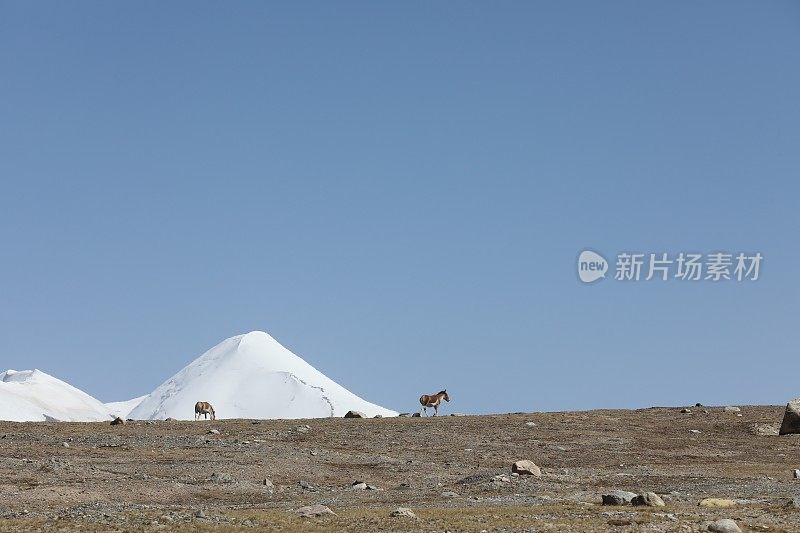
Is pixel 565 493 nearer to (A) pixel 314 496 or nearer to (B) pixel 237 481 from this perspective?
(A) pixel 314 496

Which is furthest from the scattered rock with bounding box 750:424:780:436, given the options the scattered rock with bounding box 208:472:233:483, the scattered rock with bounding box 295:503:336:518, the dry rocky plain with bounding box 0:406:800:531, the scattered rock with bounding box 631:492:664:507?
the scattered rock with bounding box 295:503:336:518

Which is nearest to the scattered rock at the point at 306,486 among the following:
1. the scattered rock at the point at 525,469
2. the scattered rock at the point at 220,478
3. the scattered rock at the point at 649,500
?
the scattered rock at the point at 220,478

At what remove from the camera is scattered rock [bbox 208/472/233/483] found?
43406mm

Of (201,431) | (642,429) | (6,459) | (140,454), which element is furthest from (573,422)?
(6,459)

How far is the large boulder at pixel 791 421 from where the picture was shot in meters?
59.8

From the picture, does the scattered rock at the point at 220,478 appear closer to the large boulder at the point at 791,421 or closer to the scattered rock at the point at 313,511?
the scattered rock at the point at 313,511

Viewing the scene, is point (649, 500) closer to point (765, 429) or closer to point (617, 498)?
point (617, 498)

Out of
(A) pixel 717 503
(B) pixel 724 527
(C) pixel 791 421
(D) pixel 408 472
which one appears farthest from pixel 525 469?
(C) pixel 791 421

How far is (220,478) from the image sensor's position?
43875 mm

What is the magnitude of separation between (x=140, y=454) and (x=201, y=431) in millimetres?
8932

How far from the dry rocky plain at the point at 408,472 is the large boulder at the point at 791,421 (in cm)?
85

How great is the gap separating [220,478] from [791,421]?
33.4m

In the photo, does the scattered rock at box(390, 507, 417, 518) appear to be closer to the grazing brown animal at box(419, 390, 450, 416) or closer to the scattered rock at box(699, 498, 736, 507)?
the scattered rock at box(699, 498, 736, 507)

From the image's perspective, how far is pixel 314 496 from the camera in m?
39.8
